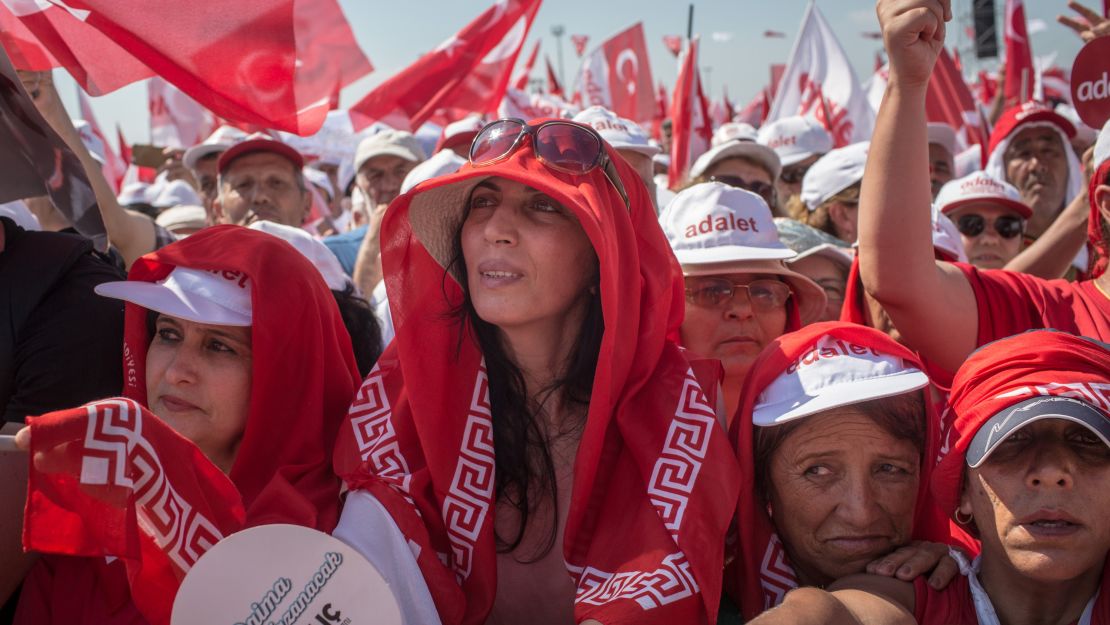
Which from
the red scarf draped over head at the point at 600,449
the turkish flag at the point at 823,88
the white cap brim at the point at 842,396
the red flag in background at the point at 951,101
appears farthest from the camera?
the red flag in background at the point at 951,101

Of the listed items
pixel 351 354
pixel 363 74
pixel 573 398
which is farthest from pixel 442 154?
pixel 573 398

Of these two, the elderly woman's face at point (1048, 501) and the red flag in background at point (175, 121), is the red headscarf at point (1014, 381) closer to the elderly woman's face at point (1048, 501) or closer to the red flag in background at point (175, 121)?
the elderly woman's face at point (1048, 501)

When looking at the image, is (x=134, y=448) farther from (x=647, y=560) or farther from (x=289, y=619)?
(x=647, y=560)

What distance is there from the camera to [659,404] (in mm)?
2213

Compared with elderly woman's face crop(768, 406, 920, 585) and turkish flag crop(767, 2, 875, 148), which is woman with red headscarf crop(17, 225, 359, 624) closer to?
elderly woman's face crop(768, 406, 920, 585)

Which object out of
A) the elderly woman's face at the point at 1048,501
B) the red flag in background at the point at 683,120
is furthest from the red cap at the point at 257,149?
the elderly woman's face at the point at 1048,501

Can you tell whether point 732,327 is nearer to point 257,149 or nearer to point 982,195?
point 982,195

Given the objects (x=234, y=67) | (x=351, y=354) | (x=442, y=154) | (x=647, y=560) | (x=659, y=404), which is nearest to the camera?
(x=647, y=560)

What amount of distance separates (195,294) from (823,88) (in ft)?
23.2

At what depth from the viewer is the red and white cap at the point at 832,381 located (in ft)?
7.18

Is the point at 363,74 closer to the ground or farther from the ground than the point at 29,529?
farther from the ground

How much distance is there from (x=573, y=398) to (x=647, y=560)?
497 mm

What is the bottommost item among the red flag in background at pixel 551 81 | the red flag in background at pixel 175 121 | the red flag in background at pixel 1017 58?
the red flag in background at pixel 175 121

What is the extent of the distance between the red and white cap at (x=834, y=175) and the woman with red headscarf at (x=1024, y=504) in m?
2.49
